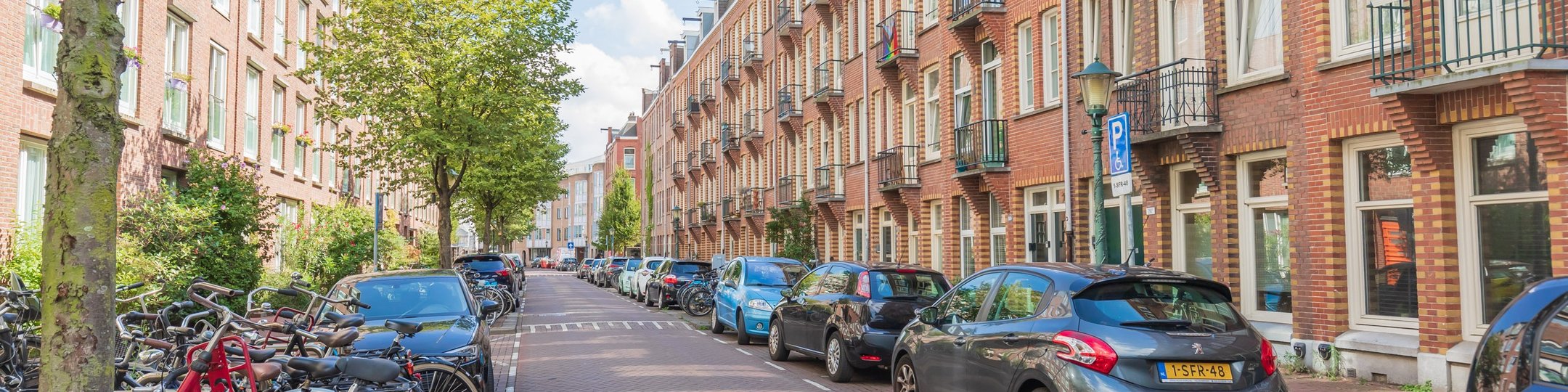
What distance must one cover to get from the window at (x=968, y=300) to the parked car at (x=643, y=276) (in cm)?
2225

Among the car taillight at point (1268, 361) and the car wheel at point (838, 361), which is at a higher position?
the car taillight at point (1268, 361)

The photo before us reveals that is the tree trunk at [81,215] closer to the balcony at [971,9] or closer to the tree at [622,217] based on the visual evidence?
the balcony at [971,9]

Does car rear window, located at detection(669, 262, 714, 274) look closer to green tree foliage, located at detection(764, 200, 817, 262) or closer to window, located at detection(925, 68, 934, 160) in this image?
green tree foliage, located at detection(764, 200, 817, 262)

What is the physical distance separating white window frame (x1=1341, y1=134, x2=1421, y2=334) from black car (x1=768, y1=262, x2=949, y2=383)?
4196mm

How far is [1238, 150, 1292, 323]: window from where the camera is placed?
494 inches

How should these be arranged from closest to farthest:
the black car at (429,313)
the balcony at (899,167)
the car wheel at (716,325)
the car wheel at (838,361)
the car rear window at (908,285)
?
the black car at (429,313)
the car wheel at (838,361)
the car rear window at (908,285)
the car wheel at (716,325)
the balcony at (899,167)

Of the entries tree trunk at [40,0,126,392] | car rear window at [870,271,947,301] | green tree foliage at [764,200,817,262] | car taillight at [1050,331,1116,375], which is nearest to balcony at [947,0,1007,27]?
car rear window at [870,271,947,301]

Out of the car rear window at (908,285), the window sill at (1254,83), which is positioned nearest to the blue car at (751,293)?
the car rear window at (908,285)

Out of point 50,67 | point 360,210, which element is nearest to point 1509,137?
point 50,67

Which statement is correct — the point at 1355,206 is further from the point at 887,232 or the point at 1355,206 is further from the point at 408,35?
the point at 408,35

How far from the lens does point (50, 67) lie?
14164mm

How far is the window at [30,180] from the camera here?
1402 centimetres

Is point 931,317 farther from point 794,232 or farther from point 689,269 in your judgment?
point 794,232

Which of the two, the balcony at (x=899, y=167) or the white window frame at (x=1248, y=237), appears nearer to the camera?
the white window frame at (x=1248, y=237)
